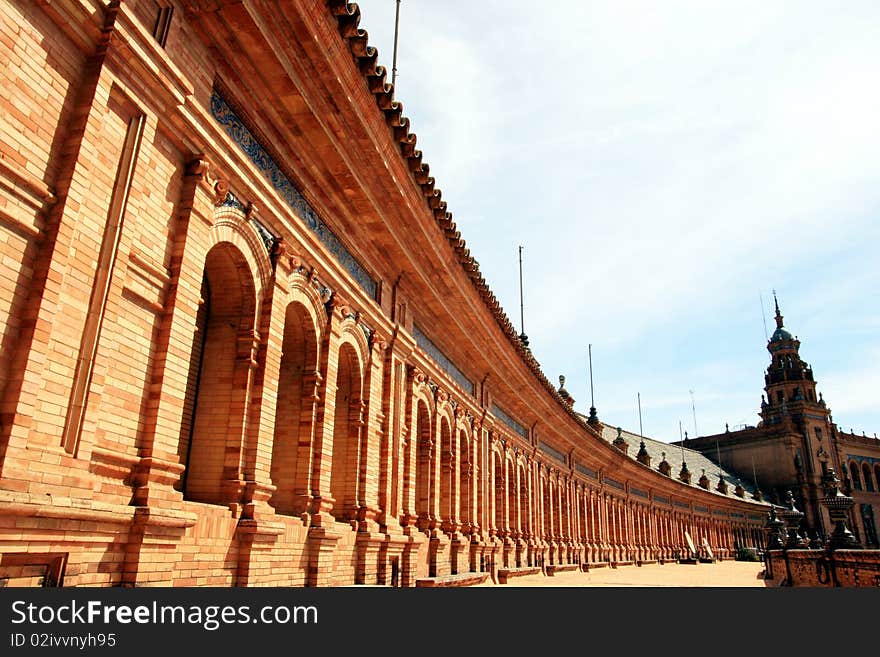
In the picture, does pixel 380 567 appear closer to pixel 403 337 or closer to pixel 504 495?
pixel 403 337

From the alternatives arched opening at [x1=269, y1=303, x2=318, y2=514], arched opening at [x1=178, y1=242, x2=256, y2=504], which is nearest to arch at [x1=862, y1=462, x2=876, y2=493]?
arched opening at [x1=269, y1=303, x2=318, y2=514]

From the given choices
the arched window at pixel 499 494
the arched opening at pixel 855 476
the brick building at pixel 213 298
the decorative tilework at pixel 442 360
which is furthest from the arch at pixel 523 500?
the arched opening at pixel 855 476

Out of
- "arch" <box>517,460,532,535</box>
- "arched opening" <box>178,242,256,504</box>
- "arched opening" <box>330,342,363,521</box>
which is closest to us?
"arched opening" <box>178,242,256,504</box>

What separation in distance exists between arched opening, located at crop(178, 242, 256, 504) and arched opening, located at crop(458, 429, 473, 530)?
12714 mm

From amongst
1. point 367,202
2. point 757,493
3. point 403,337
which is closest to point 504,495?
point 403,337

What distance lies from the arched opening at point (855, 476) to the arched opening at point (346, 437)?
3656 inches

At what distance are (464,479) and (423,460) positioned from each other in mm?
3837

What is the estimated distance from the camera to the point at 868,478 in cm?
8994

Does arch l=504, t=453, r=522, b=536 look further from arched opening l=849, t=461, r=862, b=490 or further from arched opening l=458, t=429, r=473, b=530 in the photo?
arched opening l=849, t=461, r=862, b=490

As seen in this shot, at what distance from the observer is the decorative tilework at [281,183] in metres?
9.62

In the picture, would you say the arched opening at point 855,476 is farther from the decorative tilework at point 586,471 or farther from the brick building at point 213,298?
the brick building at point 213,298

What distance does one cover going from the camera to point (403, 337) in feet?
55.5

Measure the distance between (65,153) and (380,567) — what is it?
10.5 metres

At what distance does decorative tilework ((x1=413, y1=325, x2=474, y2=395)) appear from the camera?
18.7m
